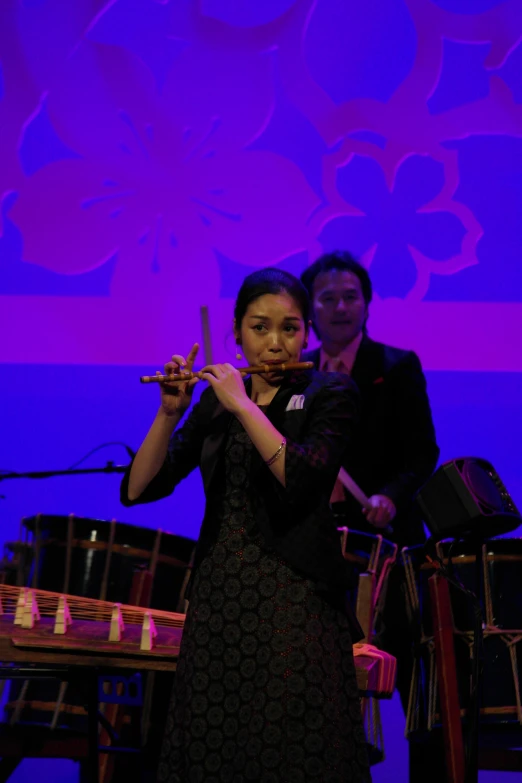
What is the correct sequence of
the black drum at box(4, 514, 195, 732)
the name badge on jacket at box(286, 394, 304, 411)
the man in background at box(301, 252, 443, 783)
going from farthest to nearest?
1. the man in background at box(301, 252, 443, 783)
2. the black drum at box(4, 514, 195, 732)
3. the name badge on jacket at box(286, 394, 304, 411)

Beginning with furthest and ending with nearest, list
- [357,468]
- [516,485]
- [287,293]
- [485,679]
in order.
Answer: [516,485] < [357,468] < [485,679] < [287,293]

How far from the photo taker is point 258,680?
1640 millimetres

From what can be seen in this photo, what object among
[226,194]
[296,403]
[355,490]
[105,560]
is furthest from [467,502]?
[226,194]

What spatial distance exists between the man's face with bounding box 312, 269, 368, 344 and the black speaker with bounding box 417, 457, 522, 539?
1.33 m

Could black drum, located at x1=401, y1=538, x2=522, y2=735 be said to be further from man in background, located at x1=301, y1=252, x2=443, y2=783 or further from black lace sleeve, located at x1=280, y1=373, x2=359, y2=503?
black lace sleeve, located at x1=280, y1=373, x2=359, y2=503

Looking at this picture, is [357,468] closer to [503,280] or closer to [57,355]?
[503,280]

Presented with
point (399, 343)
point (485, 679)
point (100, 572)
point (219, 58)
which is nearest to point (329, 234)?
point (399, 343)

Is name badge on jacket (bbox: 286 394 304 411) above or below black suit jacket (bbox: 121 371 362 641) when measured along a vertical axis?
above

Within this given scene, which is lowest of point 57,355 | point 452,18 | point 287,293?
point 287,293

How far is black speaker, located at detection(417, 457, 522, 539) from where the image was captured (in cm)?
219

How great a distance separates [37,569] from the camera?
3.09 metres

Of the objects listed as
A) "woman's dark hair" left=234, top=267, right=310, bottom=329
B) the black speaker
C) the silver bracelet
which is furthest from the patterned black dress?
the black speaker

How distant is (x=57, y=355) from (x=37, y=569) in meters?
1.30

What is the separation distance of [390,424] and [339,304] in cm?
49
